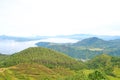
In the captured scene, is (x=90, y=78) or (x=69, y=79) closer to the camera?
(x=90, y=78)

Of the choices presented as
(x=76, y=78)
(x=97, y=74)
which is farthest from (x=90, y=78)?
(x=76, y=78)

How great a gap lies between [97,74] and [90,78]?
18.7 ft

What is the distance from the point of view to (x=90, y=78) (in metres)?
162

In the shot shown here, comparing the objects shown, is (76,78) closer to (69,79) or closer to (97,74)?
(69,79)

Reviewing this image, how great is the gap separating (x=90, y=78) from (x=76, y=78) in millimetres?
22976

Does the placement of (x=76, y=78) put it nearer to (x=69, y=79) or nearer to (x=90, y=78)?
(x=69, y=79)

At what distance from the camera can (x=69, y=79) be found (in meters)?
182

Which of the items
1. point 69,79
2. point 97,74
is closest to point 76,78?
point 69,79

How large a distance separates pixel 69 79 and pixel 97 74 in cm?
2384

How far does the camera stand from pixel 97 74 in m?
164

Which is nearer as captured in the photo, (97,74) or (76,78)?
(97,74)

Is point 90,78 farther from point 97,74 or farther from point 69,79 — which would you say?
point 69,79

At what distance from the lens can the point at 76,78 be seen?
18325 cm
